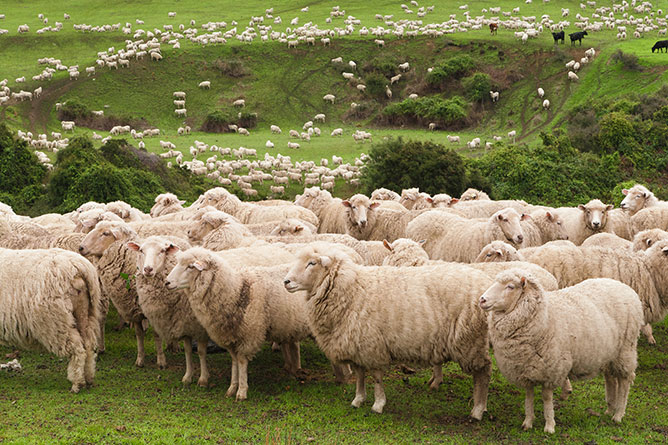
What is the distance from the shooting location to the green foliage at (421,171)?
88.1ft

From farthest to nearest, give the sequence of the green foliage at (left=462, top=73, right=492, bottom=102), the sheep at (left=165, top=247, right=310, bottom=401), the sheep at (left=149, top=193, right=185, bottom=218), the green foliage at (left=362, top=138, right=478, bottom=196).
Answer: the green foliage at (left=462, top=73, right=492, bottom=102)
the green foliage at (left=362, top=138, right=478, bottom=196)
the sheep at (left=149, top=193, right=185, bottom=218)
the sheep at (left=165, top=247, right=310, bottom=401)

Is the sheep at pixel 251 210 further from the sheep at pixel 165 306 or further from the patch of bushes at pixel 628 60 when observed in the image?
the patch of bushes at pixel 628 60

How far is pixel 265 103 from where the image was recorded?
49719 mm

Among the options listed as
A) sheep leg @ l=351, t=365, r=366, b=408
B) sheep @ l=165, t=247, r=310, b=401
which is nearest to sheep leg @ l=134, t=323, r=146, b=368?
sheep @ l=165, t=247, r=310, b=401

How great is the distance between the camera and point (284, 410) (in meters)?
8.98

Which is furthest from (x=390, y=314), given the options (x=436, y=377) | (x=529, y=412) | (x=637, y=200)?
(x=637, y=200)

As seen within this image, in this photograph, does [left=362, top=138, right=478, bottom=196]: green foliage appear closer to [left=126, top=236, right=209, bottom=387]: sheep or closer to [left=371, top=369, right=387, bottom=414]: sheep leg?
[left=126, top=236, right=209, bottom=387]: sheep

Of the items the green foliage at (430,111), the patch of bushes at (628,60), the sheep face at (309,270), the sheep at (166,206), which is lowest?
the green foliage at (430,111)

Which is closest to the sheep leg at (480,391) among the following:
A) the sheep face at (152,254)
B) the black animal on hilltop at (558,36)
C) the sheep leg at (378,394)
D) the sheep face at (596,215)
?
the sheep leg at (378,394)

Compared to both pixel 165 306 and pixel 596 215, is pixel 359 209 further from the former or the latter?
pixel 165 306

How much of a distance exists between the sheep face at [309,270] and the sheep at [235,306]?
792 millimetres

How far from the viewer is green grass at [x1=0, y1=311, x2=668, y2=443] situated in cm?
805

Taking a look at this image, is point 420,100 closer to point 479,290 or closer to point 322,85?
point 322,85

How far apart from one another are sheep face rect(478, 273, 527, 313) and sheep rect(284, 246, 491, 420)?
52 cm
